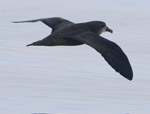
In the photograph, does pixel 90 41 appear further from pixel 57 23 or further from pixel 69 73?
pixel 69 73

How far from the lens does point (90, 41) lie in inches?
529

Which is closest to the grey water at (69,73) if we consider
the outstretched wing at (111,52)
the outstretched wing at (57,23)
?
the outstretched wing at (111,52)

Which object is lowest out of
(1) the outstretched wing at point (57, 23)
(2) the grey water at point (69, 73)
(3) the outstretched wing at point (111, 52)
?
(2) the grey water at point (69, 73)

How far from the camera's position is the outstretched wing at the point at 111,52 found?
1286 cm

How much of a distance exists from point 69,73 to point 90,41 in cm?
221

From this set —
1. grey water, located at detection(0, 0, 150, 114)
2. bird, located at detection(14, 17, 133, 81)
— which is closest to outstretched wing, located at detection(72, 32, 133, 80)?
bird, located at detection(14, 17, 133, 81)

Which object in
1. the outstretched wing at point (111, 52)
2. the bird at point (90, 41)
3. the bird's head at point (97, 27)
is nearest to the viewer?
the outstretched wing at point (111, 52)

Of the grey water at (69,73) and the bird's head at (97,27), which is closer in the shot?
the grey water at (69,73)

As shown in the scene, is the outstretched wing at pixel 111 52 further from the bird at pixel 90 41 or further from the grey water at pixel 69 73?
the grey water at pixel 69 73

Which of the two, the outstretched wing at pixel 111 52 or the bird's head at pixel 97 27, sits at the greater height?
the bird's head at pixel 97 27

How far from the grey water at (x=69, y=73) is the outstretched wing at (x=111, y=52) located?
0.63 meters

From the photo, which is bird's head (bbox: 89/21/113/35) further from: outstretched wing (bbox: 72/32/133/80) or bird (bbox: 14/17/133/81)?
outstretched wing (bbox: 72/32/133/80)

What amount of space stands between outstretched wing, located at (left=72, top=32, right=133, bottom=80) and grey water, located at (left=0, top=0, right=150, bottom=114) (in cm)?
63

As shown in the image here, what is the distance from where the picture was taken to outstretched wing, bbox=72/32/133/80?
1286 cm
